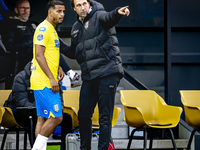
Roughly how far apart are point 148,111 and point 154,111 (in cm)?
8

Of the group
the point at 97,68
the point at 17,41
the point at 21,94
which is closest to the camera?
the point at 97,68

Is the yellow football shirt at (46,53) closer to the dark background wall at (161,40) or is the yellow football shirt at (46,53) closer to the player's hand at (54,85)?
the player's hand at (54,85)

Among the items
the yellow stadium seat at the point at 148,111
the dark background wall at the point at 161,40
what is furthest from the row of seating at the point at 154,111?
the dark background wall at the point at 161,40

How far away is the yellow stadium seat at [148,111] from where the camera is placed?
3.61 metres

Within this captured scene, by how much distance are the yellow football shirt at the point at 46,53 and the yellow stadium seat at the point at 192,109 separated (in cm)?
188

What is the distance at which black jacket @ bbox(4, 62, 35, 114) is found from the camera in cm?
370

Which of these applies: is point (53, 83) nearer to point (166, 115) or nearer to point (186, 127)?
point (166, 115)

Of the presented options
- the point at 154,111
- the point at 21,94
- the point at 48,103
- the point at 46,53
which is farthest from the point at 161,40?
the point at 48,103

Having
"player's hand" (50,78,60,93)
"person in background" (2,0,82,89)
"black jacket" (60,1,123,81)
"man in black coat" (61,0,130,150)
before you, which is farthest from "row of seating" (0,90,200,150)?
"player's hand" (50,78,60,93)

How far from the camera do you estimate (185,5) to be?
800 cm

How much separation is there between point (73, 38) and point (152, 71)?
5279mm

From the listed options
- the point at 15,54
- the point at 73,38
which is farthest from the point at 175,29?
the point at 73,38

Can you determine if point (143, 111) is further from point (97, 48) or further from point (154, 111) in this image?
point (97, 48)

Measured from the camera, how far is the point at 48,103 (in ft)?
8.89
